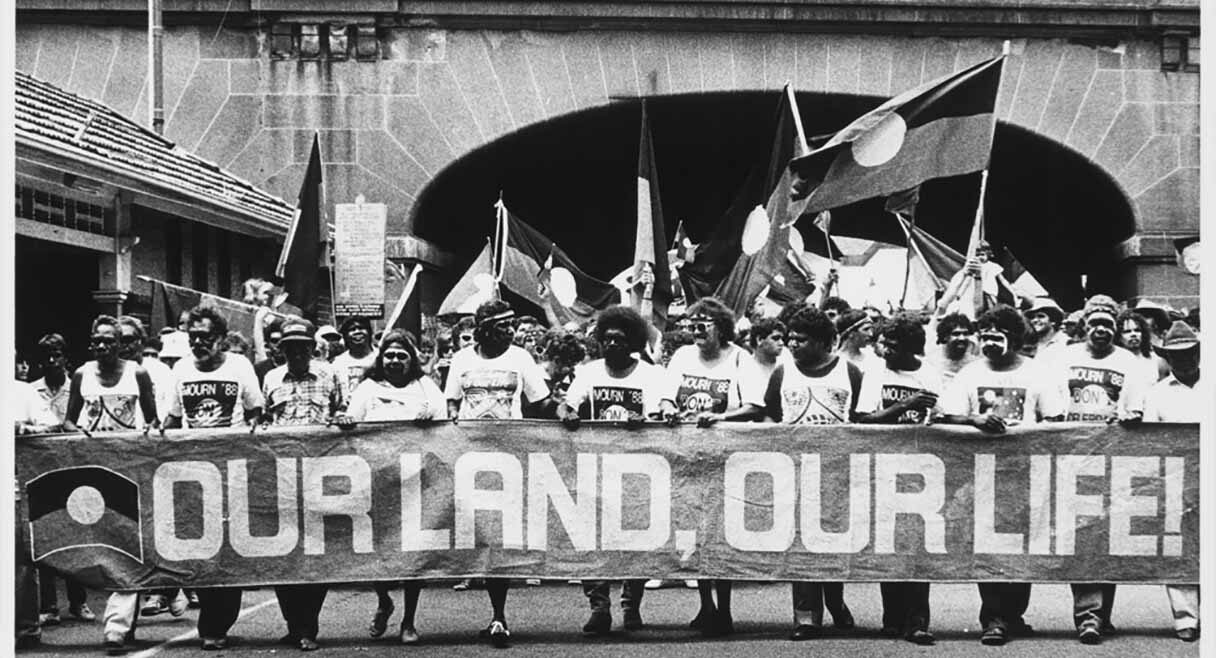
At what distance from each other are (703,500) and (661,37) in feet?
42.3

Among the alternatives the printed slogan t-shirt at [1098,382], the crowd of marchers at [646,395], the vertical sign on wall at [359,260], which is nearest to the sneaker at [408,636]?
the crowd of marchers at [646,395]

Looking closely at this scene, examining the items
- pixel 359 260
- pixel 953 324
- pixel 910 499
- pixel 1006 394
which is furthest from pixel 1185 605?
pixel 359 260

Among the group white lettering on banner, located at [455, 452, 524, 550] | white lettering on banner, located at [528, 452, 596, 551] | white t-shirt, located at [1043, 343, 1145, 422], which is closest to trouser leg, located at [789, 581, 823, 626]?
white lettering on banner, located at [528, 452, 596, 551]

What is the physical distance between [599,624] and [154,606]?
317 centimetres

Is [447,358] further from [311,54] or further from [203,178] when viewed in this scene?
[311,54]

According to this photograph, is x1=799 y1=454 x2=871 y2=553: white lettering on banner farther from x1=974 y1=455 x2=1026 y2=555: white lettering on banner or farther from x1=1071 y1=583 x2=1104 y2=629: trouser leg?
x1=1071 y1=583 x2=1104 y2=629: trouser leg

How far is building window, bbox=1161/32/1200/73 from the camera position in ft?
68.3

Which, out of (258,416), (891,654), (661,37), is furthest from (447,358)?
(661,37)

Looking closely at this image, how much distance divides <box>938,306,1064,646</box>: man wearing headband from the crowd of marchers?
11mm

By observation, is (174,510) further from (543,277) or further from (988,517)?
(543,277)

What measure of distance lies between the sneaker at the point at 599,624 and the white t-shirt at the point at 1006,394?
7.37 feet

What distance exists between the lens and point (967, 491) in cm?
886

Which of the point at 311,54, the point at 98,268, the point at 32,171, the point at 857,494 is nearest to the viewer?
→ the point at 857,494

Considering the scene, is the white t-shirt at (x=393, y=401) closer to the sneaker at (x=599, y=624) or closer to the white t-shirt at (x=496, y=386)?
the white t-shirt at (x=496, y=386)
